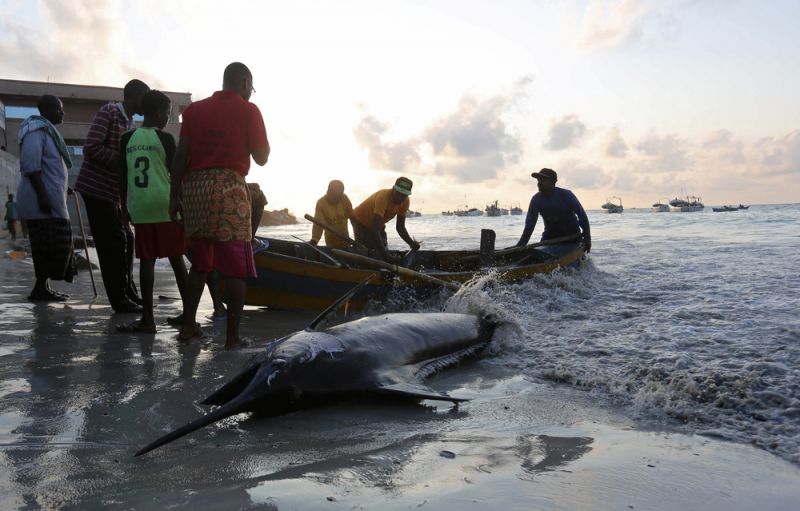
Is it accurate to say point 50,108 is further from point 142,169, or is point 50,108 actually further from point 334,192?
point 334,192

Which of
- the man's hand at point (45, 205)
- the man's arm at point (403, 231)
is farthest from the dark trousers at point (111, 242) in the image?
the man's arm at point (403, 231)

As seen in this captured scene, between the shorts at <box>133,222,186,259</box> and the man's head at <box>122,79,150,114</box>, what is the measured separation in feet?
4.72

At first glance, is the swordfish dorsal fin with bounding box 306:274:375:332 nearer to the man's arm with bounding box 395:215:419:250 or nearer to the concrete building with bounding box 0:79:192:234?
the man's arm with bounding box 395:215:419:250

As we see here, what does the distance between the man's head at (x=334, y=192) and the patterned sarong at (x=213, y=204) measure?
17.3 feet

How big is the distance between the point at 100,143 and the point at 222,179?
2.09m

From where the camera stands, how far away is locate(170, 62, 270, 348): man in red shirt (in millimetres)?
4367

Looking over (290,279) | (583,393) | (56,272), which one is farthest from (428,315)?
(56,272)

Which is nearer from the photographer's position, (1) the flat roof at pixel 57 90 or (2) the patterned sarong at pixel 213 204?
(2) the patterned sarong at pixel 213 204

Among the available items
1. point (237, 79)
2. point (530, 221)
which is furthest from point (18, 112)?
point (237, 79)

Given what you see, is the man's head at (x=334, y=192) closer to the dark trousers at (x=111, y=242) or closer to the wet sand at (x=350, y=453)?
the dark trousers at (x=111, y=242)

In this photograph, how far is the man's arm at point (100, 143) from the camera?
222 inches

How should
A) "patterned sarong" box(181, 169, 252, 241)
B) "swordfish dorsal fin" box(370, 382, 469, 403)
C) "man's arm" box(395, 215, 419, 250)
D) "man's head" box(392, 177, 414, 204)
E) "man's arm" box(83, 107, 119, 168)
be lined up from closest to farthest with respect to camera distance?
"swordfish dorsal fin" box(370, 382, 469, 403)
"patterned sarong" box(181, 169, 252, 241)
"man's arm" box(83, 107, 119, 168)
"man's head" box(392, 177, 414, 204)
"man's arm" box(395, 215, 419, 250)

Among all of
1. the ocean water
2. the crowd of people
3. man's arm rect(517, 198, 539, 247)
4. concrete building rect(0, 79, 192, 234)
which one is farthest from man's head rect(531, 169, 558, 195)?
concrete building rect(0, 79, 192, 234)

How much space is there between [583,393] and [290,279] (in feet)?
14.2
